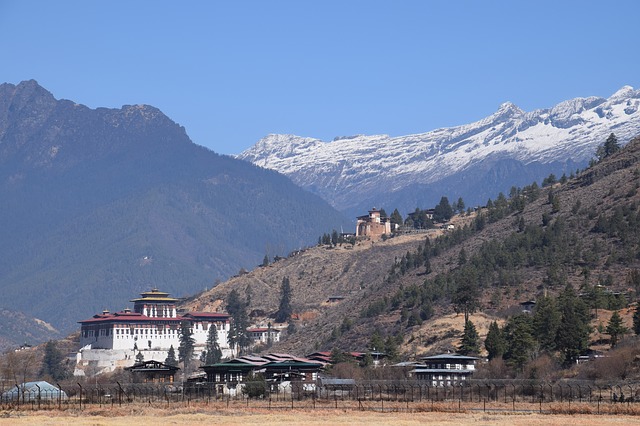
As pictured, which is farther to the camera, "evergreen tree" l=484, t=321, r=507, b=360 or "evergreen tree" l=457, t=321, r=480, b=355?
"evergreen tree" l=457, t=321, r=480, b=355

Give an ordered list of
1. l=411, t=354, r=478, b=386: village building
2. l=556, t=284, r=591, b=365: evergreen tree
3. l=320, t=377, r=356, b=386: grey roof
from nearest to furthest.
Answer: l=320, t=377, r=356, b=386: grey roof → l=556, t=284, r=591, b=365: evergreen tree → l=411, t=354, r=478, b=386: village building

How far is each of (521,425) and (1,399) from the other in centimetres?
5044

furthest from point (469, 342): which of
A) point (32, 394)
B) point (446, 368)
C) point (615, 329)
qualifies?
point (32, 394)

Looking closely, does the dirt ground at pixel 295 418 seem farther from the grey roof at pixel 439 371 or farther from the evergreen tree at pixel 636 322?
the evergreen tree at pixel 636 322

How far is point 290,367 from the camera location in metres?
166

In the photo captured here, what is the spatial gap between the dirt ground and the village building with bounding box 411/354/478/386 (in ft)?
147

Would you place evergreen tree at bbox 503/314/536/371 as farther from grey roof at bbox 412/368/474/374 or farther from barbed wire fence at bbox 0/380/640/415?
barbed wire fence at bbox 0/380/640/415

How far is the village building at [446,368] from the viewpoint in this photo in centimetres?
15775

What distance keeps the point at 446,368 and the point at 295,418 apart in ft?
190

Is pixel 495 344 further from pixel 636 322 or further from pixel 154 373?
pixel 154 373

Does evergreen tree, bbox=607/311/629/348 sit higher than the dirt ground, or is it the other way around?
evergreen tree, bbox=607/311/629/348

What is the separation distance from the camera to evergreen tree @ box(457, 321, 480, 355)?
173m

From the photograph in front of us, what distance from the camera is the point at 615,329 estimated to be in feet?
512

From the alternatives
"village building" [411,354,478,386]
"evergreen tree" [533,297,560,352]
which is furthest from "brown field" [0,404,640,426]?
"evergreen tree" [533,297,560,352]
